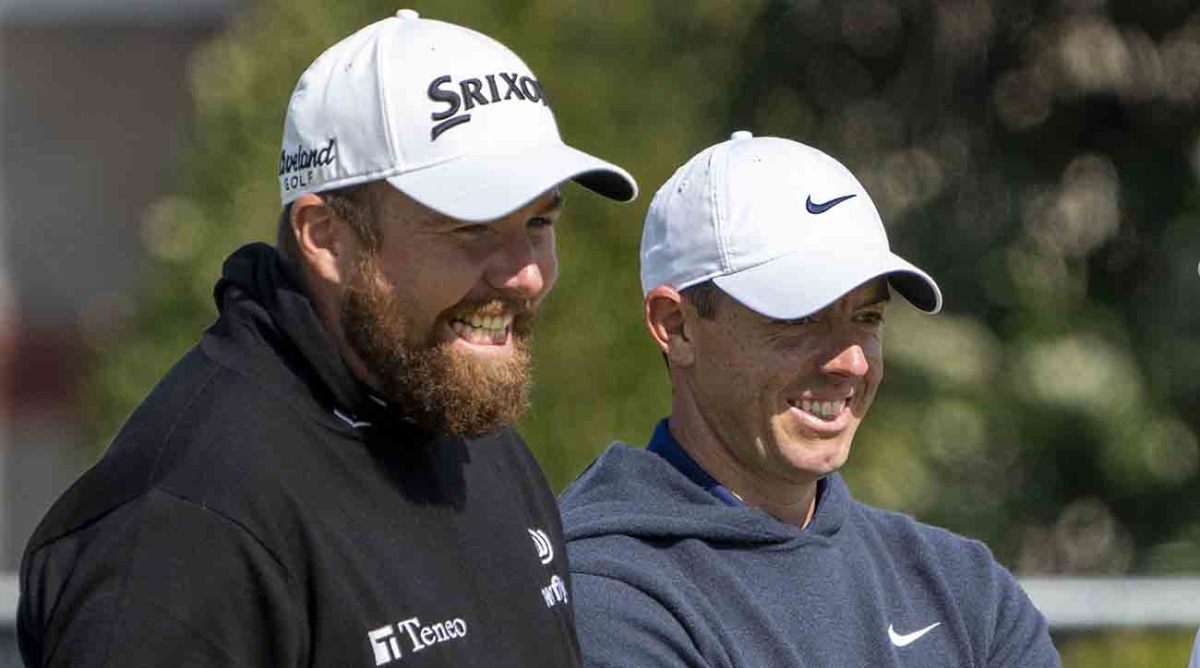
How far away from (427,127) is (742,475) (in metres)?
1.00

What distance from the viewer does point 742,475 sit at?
3682 millimetres

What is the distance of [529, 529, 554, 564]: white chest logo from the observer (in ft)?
10.5

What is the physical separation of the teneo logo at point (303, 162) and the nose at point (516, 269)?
232 mm

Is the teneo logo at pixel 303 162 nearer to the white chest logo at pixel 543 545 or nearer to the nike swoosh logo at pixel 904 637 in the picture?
the white chest logo at pixel 543 545

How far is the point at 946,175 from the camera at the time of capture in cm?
859

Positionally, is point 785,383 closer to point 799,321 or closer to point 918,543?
point 799,321

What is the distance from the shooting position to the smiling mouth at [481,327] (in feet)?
9.52

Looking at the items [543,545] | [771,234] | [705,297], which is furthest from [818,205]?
[543,545]

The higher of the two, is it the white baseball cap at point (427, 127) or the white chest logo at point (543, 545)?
the white baseball cap at point (427, 127)

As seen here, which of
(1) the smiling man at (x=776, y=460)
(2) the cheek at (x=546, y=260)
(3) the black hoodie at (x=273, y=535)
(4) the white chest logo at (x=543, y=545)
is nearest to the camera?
(3) the black hoodie at (x=273, y=535)

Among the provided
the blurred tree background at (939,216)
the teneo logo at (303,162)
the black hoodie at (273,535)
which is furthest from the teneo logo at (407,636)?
the blurred tree background at (939,216)

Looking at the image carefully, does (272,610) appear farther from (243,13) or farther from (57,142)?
(57,142)

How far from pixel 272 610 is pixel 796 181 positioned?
4.45 feet

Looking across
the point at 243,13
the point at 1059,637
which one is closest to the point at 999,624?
the point at 1059,637
